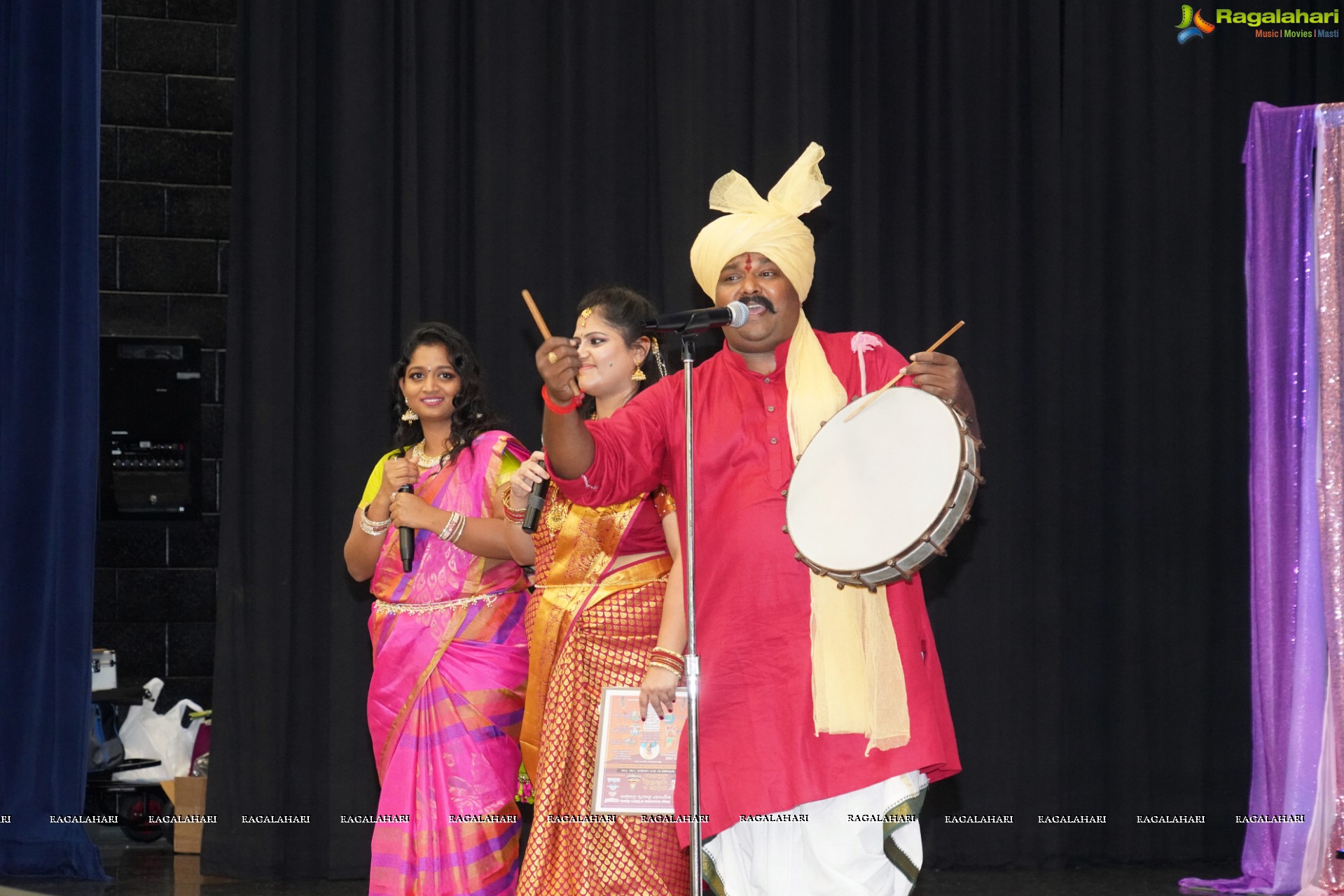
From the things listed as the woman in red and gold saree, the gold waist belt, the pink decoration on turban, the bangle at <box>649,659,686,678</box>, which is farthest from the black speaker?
the pink decoration on turban

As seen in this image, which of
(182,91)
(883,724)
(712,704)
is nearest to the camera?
(883,724)

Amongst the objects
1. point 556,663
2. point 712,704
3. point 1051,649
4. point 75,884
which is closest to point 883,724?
point 712,704

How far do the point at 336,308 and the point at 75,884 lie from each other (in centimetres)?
214

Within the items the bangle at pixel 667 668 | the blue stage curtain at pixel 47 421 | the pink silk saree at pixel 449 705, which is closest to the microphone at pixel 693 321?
the bangle at pixel 667 668

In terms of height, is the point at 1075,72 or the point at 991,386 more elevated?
the point at 1075,72

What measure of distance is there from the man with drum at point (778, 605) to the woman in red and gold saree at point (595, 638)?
0.32 metres

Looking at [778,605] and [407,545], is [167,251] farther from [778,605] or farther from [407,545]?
[778,605]

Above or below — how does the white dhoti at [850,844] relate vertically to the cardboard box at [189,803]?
above

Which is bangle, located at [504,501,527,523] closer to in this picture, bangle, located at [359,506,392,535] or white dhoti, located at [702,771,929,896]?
bangle, located at [359,506,392,535]

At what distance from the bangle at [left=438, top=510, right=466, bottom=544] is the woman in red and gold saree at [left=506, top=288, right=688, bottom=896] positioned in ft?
0.71

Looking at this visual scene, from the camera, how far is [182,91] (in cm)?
609

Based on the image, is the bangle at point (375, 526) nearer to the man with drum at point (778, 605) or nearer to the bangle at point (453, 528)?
the bangle at point (453, 528)

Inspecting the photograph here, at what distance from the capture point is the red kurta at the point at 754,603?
2418 mm

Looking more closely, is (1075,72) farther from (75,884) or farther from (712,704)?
(75,884)
